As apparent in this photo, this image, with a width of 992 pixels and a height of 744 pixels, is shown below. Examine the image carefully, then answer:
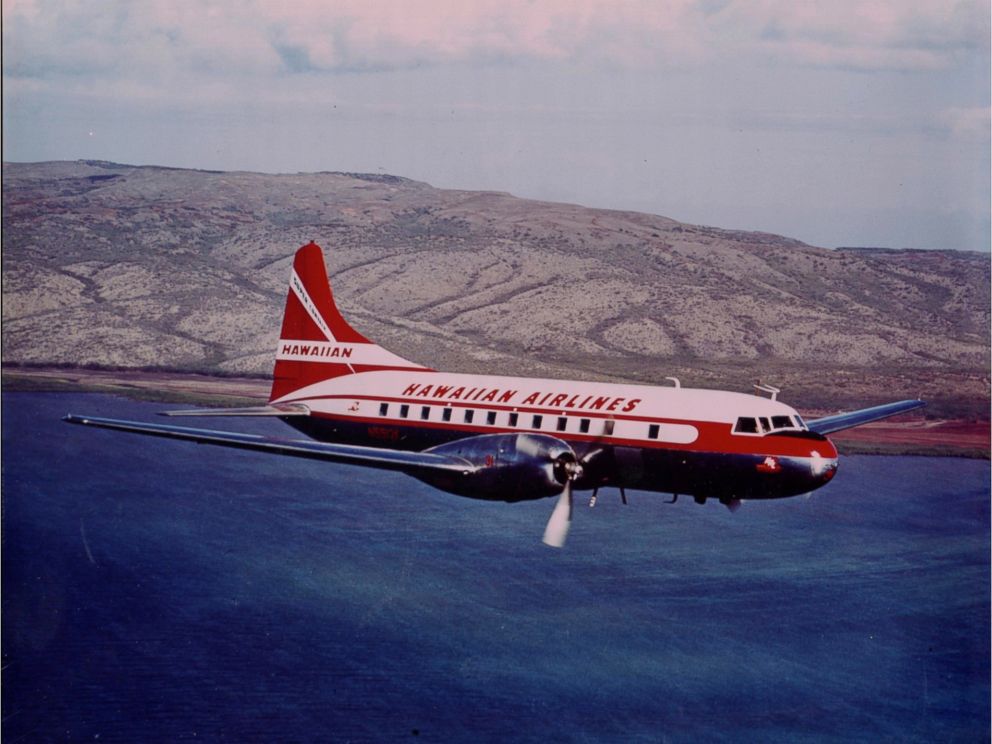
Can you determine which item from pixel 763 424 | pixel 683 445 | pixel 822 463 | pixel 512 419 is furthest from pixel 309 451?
pixel 822 463

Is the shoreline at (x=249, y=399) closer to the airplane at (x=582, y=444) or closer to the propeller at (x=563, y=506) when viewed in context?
the airplane at (x=582, y=444)

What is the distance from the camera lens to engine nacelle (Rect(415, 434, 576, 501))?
2144 cm

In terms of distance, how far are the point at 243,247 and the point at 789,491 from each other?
96.3 feet

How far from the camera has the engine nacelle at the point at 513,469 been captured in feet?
70.3

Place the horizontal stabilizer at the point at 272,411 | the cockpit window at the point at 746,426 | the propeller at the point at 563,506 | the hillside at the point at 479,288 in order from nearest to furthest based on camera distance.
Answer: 1. the propeller at the point at 563,506
2. the cockpit window at the point at 746,426
3. the horizontal stabilizer at the point at 272,411
4. the hillside at the point at 479,288

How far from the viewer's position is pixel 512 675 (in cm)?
3334

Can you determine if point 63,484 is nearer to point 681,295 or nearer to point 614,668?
point 614,668

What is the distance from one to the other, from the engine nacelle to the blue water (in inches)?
377

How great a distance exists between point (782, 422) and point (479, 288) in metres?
23.0

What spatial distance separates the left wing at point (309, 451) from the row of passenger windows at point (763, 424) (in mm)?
5986

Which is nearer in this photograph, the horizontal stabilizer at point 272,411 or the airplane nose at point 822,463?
the airplane nose at point 822,463

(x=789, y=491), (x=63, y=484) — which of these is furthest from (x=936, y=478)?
(x=63, y=484)

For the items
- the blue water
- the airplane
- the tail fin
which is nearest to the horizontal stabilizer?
the tail fin

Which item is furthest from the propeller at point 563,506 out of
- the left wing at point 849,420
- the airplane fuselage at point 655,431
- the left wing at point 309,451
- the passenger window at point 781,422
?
the left wing at point 849,420
